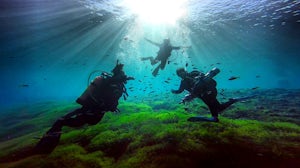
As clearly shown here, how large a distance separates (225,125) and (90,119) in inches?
222

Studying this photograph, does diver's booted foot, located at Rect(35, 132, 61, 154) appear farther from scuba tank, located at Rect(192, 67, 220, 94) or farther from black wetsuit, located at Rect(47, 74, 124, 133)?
scuba tank, located at Rect(192, 67, 220, 94)

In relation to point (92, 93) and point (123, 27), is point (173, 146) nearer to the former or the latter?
point (92, 93)

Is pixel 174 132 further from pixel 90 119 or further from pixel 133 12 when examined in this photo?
pixel 133 12

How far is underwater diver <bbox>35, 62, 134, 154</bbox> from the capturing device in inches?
279

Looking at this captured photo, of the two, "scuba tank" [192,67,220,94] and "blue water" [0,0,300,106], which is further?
"blue water" [0,0,300,106]

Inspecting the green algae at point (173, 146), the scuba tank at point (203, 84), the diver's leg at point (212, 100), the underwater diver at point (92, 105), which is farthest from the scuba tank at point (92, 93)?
the diver's leg at point (212, 100)

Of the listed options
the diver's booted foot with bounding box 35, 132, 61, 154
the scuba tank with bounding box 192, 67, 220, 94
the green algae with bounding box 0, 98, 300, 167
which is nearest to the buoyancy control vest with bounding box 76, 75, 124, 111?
the green algae with bounding box 0, 98, 300, 167

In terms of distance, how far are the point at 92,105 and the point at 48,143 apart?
2.19 meters

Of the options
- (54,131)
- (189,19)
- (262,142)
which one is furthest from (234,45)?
(54,131)

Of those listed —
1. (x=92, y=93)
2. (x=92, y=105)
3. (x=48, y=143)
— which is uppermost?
(x=92, y=93)

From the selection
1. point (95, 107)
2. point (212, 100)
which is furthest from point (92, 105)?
point (212, 100)

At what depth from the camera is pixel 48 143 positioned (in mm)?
7105

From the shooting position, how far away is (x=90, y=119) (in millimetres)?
7137

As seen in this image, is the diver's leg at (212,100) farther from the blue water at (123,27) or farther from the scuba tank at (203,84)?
the blue water at (123,27)
